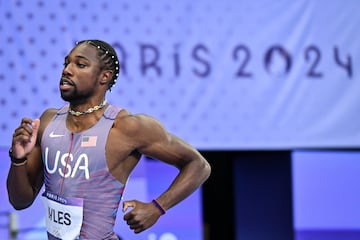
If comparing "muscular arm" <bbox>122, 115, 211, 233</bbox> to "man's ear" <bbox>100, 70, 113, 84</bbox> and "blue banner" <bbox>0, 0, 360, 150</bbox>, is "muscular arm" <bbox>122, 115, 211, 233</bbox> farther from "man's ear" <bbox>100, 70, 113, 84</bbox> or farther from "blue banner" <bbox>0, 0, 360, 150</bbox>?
"blue banner" <bbox>0, 0, 360, 150</bbox>

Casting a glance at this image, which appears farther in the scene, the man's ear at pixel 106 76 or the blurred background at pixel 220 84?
the blurred background at pixel 220 84

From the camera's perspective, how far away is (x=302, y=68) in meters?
5.86

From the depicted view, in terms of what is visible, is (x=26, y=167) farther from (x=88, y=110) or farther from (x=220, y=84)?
(x=220, y=84)

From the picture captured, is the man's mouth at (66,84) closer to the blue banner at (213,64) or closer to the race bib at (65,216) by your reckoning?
the race bib at (65,216)

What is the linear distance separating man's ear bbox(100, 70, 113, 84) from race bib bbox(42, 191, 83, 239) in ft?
1.61

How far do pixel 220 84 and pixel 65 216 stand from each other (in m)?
2.82

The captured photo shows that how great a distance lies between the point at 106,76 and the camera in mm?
3135

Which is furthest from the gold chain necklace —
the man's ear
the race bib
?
the race bib

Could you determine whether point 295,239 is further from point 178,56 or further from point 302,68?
point 178,56

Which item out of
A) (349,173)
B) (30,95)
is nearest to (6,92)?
(30,95)

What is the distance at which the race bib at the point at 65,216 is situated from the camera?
3010 mm

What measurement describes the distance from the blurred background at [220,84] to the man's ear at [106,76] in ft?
7.39

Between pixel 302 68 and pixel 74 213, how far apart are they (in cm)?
324

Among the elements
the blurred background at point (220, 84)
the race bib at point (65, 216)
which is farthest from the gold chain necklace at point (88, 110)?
the blurred background at point (220, 84)
